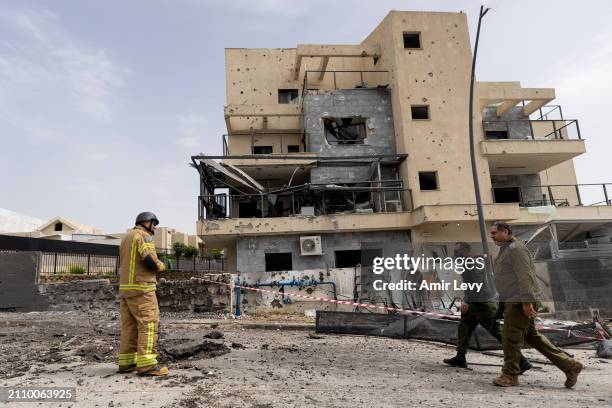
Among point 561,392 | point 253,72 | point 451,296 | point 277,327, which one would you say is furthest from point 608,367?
point 253,72

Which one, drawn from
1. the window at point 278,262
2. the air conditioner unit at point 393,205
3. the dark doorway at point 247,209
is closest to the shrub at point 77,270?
the dark doorway at point 247,209

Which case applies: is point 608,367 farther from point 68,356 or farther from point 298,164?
point 298,164

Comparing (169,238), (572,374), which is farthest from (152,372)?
(169,238)

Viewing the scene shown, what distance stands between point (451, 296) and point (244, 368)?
175 inches

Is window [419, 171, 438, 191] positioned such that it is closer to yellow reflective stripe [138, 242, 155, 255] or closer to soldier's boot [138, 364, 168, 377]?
yellow reflective stripe [138, 242, 155, 255]

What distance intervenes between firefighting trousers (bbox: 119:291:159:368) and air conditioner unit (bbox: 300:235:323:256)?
10.7 m

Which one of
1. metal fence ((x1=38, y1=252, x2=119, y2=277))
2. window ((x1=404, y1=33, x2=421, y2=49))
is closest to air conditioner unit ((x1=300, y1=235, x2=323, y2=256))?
metal fence ((x1=38, y1=252, x2=119, y2=277))

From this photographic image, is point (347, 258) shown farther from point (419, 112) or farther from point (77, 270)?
point (77, 270)

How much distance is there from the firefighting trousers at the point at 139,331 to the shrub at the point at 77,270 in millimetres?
14700

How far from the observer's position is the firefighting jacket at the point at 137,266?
4.53m

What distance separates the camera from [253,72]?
68.9 feet

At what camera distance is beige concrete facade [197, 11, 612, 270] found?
15.0 meters

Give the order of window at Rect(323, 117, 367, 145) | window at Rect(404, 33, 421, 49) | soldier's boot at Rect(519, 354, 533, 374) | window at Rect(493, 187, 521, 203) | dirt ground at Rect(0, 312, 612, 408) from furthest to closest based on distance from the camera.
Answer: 1. window at Rect(493, 187, 521, 203)
2. window at Rect(323, 117, 367, 145)
3. window at Rect(404, 33, 421, 49)
4. soldier's boot at Rect(519, 354, 533, 374)
5. dirt ground at Rect(0, 312, 612, 408)

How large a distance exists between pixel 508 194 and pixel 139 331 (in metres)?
19.4
